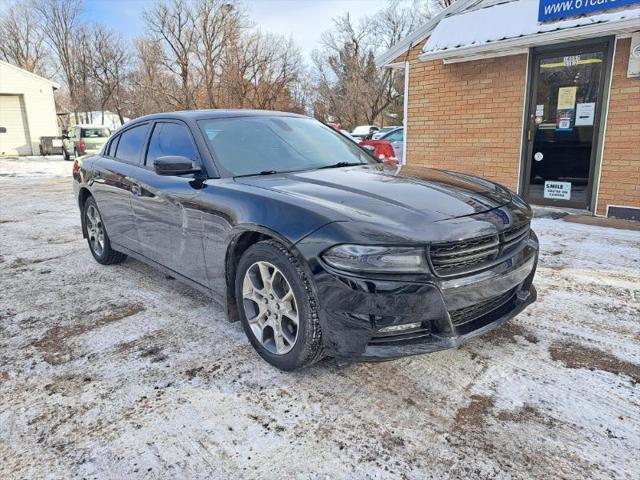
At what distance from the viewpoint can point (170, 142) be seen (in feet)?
11.7

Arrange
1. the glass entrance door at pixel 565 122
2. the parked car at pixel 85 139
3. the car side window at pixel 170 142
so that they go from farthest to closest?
the parked car at pixel 85 139 → the glass entrance door at pixel 565 122 → the car side window at pixel 170 142

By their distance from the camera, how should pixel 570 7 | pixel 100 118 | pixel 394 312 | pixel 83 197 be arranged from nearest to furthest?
pixel 394 312, pixel 83 197, pixel 570 7, pixel 100 118

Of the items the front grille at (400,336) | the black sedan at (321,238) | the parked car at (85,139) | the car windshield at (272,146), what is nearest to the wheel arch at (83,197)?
the black sedan at (321,238)

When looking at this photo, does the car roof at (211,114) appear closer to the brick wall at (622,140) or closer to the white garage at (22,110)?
the brick wall at (622,140)

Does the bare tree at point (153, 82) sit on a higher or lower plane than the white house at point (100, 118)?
higher

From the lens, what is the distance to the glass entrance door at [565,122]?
6.43 meters

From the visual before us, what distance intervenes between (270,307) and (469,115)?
6304mm

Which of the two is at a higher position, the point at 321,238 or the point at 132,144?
the point at 132,144

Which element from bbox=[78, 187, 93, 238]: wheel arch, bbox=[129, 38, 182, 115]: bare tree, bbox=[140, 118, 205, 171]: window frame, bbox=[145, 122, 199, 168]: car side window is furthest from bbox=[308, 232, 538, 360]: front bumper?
bbox=[129, 38, 182, 115]: bare tree

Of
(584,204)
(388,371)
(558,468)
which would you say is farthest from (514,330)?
(584,204)

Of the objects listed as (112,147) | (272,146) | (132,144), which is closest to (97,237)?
(112,147)

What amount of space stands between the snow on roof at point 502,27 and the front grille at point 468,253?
15.4ft

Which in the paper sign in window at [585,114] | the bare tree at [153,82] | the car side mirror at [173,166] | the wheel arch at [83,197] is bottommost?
the wheel arch at [83,197]

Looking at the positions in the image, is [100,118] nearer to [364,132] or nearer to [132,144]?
[364,132]
